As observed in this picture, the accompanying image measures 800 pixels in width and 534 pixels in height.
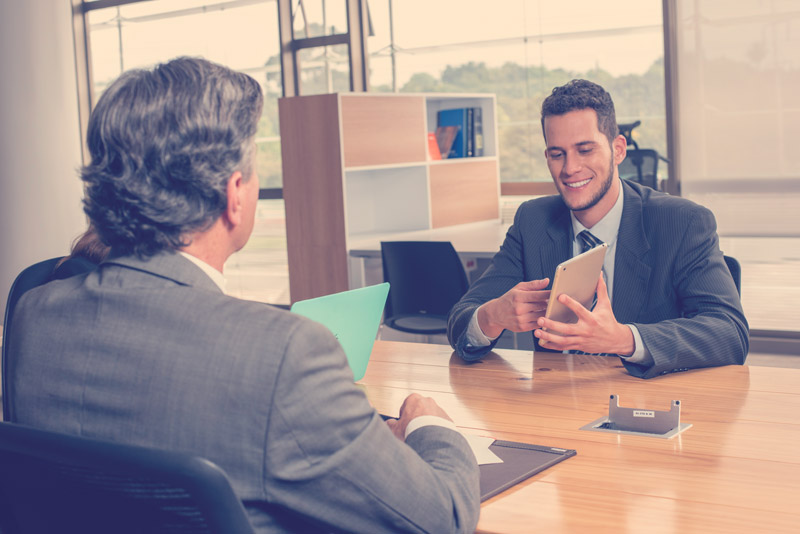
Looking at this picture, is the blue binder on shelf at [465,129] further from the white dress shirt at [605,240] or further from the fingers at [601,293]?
the fingers at [601,293]

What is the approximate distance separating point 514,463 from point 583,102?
1.21 m

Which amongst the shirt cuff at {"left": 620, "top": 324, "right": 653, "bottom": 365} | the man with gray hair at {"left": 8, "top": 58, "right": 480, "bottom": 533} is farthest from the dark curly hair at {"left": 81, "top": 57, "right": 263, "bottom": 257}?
the shirt cuff at {"left": 620, "top": 324, "right": 653, "bottom": 365}

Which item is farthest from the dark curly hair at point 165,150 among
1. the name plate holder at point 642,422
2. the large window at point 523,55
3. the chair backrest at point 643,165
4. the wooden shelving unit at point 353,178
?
the large window at point 523,55

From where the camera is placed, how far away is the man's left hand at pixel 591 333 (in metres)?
1.74

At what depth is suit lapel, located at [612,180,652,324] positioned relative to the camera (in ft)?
6.96

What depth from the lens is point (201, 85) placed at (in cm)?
97

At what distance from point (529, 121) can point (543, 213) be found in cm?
360

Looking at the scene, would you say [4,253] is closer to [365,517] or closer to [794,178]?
[794,178]

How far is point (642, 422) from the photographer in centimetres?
147

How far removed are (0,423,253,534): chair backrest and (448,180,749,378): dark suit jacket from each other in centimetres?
119

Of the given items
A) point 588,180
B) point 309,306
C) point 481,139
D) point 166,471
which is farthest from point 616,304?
point 481,139

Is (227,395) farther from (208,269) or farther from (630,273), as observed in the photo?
(630,273)

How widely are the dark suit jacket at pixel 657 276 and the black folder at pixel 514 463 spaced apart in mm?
480

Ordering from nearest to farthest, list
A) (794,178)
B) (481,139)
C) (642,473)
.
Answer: (642,473) < (794,178) < (481,139)
